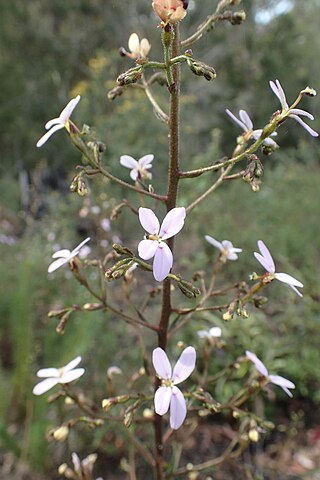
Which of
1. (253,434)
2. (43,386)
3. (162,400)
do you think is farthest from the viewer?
(253,434)

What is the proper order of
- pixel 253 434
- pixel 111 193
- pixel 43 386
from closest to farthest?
pixel 43 386 < pixel 253 434 < pixel 111 193

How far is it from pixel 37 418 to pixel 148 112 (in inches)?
→ 204

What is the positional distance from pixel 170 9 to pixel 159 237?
0.36 meters

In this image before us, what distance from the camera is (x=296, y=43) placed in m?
12.4

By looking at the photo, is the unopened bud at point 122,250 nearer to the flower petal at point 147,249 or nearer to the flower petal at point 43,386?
the flower petal at point 147,249

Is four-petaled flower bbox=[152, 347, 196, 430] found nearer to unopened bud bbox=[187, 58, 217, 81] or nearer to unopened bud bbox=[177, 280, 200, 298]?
unopened bud bbox=[177, 280, 200, 298]

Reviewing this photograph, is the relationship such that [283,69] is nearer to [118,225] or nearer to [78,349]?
[118,225]

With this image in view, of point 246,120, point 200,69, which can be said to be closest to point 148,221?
point 200,69

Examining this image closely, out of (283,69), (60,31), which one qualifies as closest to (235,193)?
(60,31)

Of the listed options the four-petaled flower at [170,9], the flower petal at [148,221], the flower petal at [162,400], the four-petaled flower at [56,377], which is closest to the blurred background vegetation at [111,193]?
the four-petaled flower at [56,377]

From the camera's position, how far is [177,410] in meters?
0.82

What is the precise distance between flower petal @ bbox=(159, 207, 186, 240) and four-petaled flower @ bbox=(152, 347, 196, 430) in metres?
0.21

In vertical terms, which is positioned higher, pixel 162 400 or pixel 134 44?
pixel 134 44

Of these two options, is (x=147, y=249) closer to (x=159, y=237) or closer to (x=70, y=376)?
(x=159, y=237)
